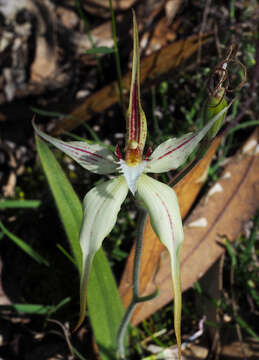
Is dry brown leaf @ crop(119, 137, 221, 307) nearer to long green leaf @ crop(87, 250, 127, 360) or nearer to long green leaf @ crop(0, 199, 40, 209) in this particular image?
long green leaf @ crop(87, 250, 127, 360)

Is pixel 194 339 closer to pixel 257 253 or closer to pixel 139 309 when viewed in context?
pixel 139 309

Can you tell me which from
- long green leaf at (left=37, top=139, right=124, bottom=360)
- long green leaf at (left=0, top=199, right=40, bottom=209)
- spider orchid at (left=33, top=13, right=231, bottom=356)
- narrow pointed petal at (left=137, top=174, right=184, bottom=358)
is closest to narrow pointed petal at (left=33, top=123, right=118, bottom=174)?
spider orchid at (left=33, top=13, right=231, bottom=356)

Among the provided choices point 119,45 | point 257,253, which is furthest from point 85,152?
point 119,45

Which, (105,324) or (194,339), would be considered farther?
(194,339)

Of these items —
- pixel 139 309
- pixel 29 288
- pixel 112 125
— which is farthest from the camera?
pixel 112 125

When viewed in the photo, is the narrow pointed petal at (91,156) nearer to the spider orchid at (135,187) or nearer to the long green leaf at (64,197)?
the spider orchid at (135,187)

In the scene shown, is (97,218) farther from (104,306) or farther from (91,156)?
(104,306)

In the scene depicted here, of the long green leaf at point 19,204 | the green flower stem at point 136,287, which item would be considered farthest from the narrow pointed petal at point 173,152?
the long green leaf at point 19,204
